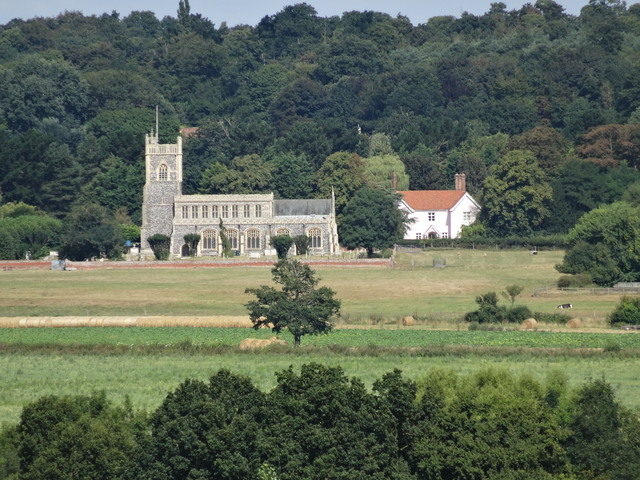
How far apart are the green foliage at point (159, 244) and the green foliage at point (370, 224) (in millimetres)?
12707

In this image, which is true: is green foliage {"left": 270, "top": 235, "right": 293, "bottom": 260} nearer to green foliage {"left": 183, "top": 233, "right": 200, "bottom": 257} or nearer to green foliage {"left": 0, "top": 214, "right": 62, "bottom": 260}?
green foliage {"left": 183, "top": 233, "right": 200, "bottom": 257}

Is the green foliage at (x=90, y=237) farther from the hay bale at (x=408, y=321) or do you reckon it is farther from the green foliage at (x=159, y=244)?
the hay bale at (x=408, y=321)

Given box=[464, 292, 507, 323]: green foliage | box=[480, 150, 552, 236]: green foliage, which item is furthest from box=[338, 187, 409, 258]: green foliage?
box=[464, 292, 507, 323]: green foliage

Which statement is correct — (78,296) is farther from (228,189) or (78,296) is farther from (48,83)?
(48,83)

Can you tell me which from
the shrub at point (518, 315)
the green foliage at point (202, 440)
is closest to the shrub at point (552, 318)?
the shrub at point (518, 315)

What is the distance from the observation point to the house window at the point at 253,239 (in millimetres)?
127938

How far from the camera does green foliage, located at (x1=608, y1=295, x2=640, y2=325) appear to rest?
8075 centimetres

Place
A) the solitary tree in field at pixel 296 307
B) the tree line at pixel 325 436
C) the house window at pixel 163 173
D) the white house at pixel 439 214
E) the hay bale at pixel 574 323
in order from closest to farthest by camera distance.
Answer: the tree line at pixel 325 436 → the solitary tree in field at pixel 296 307 → the hay bale at pixel 574 323 → the house window at pixel 163 173 → the white house at pixel 439 214

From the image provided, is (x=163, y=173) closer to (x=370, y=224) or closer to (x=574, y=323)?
(x=370, y=224)

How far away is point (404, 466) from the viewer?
44656 millimetres

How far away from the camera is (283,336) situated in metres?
78.2

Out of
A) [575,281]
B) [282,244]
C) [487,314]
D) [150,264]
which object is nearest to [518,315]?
[487,314]

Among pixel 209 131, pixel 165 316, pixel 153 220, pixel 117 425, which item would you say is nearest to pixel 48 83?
pixel 209 131

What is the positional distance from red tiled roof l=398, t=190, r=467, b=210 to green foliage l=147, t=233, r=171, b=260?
25.0m
